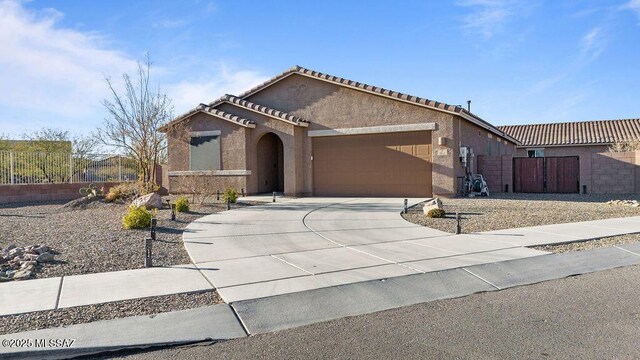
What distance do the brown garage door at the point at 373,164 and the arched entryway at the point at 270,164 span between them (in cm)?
286

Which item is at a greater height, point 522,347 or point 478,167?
point 478,167

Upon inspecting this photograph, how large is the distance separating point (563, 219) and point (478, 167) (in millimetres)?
10465

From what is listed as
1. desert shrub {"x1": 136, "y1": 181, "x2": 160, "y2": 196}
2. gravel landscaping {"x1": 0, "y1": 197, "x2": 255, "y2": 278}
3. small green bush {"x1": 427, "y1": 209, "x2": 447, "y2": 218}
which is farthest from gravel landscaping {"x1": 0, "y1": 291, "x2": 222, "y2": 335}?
desert shrub {"x1": 136, "y1": 181, "x2": 160, "y2": 196}

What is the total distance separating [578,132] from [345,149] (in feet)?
82.4

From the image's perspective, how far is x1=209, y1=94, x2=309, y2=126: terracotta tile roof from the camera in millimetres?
20859

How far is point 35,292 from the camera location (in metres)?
5.90

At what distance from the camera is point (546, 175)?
74.8ft

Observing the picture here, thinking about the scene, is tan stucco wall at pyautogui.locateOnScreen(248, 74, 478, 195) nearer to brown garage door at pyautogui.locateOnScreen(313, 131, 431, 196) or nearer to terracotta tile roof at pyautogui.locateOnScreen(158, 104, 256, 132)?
brown garage door at pyautogui.locateOnScreen(313, 131, 431, 196)

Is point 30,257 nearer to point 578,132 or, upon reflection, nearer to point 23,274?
point 23,274

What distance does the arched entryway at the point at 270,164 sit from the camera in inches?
897

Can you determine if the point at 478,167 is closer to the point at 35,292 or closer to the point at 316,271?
the point at 316,271

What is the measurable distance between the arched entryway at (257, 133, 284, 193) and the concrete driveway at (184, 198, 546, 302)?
9490mm

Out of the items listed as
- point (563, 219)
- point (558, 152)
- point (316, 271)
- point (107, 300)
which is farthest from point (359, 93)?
point (558, 152)

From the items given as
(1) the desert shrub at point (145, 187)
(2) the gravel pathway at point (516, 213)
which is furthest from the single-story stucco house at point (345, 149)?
(2) the gravel pathway at point (516, 213)
